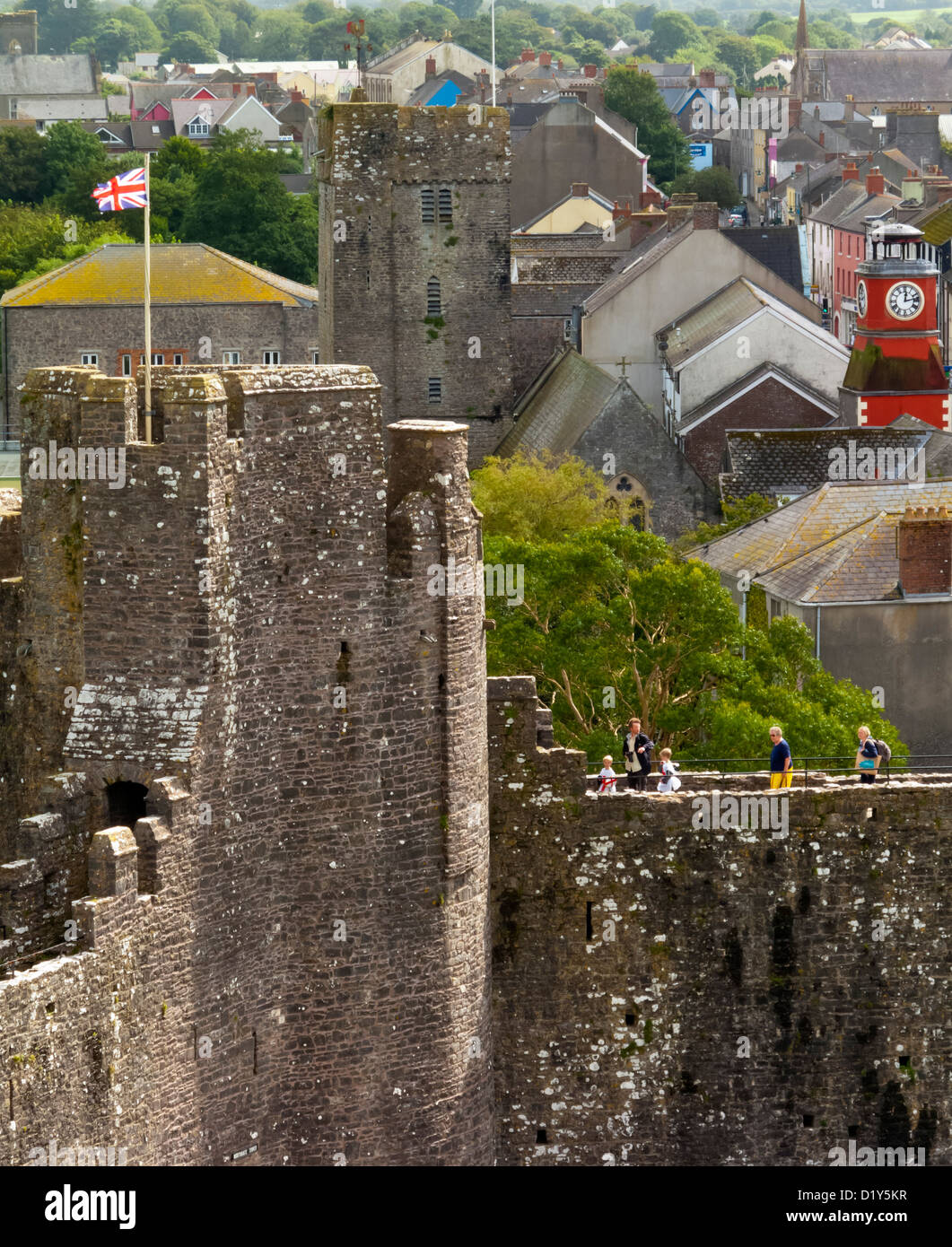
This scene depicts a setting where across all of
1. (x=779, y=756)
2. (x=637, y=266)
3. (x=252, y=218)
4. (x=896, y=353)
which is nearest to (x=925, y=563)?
(x=779, y=756)

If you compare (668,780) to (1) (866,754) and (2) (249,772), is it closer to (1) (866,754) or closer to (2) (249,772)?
(1) (866,754)

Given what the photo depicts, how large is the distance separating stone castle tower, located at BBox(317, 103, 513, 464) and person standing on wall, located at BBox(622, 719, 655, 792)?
5264 cm

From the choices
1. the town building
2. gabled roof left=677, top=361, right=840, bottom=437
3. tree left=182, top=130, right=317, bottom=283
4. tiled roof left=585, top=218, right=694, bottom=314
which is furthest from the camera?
tree left=182, top=130, right=317, bottom=283

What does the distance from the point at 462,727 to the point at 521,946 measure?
360 centimetres

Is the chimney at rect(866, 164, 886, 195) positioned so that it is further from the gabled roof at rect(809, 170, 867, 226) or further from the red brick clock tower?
the red brick clock tower

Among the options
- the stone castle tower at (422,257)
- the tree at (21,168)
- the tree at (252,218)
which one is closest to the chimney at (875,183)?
the tree at (252,218)

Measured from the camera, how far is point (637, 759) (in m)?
33.4

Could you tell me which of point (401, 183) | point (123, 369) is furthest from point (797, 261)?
point (401, 183)

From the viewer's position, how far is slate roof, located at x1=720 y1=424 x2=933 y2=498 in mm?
70250

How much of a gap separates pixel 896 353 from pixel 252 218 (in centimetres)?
6275

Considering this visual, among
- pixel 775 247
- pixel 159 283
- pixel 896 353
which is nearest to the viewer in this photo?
pixel 896 353

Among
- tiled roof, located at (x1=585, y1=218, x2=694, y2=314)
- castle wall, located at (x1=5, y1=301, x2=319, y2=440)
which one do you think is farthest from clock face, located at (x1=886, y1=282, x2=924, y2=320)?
castle wall, located at (x1=5, y1=301, x2=319, y2=440)

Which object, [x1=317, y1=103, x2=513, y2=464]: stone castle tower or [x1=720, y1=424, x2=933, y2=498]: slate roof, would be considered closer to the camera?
[x1=720, y1=424, x2=933, y2=498]: slate roof

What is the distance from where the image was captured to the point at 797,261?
125m
